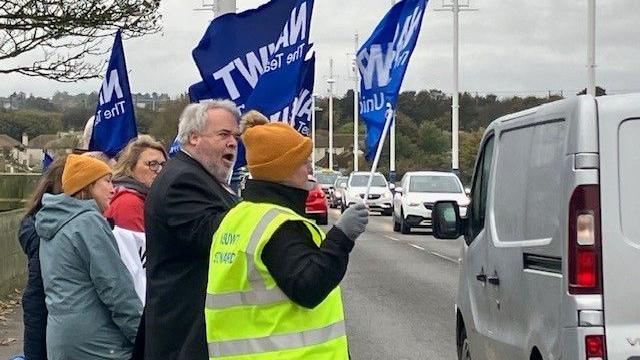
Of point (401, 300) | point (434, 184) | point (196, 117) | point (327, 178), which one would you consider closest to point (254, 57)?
point (196, 117)

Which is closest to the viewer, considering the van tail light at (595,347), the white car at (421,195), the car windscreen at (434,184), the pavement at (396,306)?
the van tail light at (595,347)

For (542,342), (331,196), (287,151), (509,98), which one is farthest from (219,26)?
(509,98)

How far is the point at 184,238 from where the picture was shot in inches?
185

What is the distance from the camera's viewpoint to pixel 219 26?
935 cm

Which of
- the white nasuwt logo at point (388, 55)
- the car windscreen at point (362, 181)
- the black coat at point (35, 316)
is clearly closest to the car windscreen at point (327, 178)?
the car windscreen at point (362, 181)

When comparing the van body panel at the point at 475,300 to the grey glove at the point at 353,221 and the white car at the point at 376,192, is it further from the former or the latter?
the white car at the point at 376,192

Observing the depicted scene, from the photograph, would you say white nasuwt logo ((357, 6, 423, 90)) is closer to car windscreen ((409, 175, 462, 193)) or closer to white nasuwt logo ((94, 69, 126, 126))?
white nasuwt logo ((94, 69, 126, 126))

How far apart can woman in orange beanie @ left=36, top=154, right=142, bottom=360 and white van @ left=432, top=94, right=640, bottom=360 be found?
5.91ft

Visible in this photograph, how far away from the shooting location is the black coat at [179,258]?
15.3 ft

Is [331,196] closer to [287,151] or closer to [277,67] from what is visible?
[277,67]

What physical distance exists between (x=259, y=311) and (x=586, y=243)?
195cm

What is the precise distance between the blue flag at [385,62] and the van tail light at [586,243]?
1.60m

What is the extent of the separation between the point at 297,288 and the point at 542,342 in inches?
89.7

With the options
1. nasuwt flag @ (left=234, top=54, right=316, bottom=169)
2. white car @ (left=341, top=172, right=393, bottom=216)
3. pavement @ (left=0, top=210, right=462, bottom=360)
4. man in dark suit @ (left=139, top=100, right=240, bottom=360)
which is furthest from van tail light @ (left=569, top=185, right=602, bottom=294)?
white car @ (left=341, top=172, right=393, bottom=216)
